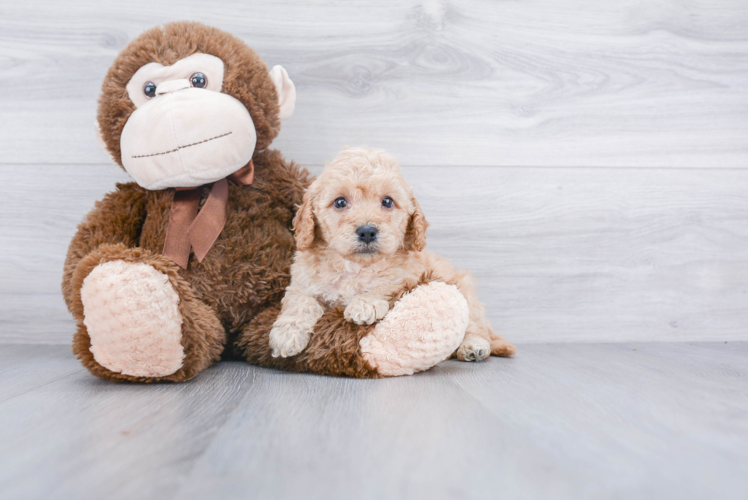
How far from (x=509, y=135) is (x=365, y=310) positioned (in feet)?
2.83

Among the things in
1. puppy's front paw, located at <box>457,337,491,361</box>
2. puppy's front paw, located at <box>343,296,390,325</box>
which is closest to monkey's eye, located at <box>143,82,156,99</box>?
puppy's front paw, located at <box>343,296,390,325</box>

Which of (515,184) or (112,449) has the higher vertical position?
(515,184)

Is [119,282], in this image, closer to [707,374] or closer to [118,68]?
[118,68]

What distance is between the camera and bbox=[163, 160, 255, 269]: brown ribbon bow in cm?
117

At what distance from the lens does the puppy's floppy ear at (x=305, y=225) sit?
1136 millimetres

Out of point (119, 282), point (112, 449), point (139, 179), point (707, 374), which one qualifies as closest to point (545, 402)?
point (707, 374)

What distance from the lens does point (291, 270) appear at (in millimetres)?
1228

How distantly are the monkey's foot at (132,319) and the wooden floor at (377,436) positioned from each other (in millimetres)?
54

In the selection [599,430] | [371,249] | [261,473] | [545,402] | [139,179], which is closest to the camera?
A: [261,473]

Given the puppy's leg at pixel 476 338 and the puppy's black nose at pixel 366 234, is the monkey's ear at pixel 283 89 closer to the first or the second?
the puppy's black nose at pixel 366 234

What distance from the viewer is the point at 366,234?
1048 millimetres

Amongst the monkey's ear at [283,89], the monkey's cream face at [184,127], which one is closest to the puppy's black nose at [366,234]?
the monkey's cream face at [184,127]

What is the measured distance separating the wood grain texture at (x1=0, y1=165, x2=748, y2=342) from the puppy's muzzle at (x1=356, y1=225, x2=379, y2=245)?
56cm

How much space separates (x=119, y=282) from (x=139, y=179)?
0.32 m
